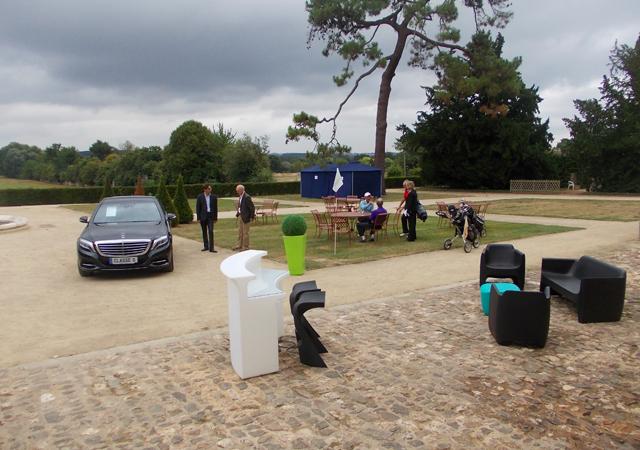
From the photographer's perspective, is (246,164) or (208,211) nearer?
(208,211)

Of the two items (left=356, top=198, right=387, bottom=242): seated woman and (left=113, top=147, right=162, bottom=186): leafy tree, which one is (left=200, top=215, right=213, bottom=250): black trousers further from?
(left=113, top=147, right=162, bottom=186): leafy tree

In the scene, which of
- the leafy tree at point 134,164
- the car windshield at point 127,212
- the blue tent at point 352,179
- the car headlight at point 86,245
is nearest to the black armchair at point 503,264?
the car windshield at point 127,212

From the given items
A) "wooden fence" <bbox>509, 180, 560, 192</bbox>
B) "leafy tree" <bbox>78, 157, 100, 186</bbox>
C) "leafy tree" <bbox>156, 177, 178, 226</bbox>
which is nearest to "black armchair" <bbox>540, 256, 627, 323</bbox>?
"leafy tree" <bbox>156, 177, 178, 226</bbox>

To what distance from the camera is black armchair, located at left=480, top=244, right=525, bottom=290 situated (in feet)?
24.9

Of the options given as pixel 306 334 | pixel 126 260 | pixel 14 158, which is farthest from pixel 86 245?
pixel 14 158

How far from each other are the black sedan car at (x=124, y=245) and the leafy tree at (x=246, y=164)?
4633cm

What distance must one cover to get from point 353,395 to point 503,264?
4.41m

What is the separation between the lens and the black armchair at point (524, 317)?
5.34 m

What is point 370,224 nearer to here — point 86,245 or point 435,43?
point 86,245

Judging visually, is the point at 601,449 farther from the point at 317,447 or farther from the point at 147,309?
the point at 147,309

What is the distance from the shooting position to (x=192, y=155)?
6350 cm

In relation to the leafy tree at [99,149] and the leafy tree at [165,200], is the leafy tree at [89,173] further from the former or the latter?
the leafy tree at [165,200]

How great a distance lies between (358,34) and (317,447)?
33210mm

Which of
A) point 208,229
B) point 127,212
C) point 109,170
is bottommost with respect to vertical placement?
point 208,229
